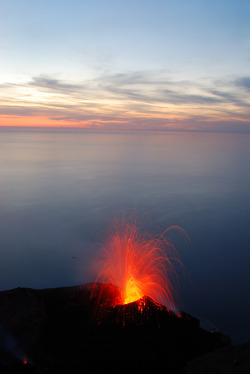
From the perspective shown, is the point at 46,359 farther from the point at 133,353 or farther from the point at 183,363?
the point at 183,363

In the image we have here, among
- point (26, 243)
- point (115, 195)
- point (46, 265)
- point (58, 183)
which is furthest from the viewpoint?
point (58, 183)

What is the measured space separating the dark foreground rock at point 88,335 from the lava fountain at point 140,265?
3.34 meters

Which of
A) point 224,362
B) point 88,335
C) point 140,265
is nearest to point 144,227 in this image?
point 140,265

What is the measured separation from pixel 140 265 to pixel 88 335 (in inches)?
642

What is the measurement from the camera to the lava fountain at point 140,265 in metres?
26.4

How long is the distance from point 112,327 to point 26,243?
23499 mm

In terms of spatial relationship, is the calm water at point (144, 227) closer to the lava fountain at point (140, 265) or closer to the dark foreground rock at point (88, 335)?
the lava fountain at point (140, 265)

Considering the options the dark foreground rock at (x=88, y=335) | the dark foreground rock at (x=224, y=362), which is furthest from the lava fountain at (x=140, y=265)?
the dark foreground rock at (x=224, y=362)

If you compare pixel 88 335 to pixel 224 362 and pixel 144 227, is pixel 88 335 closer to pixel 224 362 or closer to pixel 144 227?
pixel 224 362

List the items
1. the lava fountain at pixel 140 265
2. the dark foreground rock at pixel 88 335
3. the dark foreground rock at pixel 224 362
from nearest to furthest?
the dark foreground rock at pixel 224 362, the dark foreground rock at pixel 88 335, the lava fountain at pixel 140 265

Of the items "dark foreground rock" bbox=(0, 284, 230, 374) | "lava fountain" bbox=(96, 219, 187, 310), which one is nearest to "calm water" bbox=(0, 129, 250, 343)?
"lava fountain" bbox=(96, 219, 187, 310)

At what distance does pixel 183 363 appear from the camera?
15.1m

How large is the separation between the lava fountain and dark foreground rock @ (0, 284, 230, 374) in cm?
334

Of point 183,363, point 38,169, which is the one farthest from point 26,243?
point 38,169
